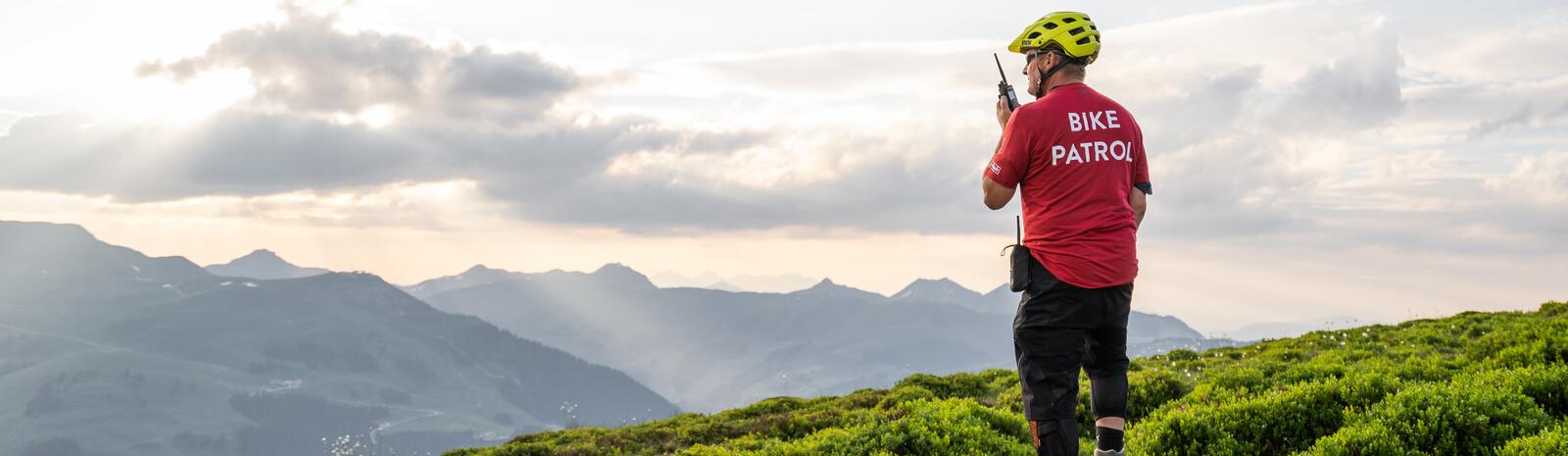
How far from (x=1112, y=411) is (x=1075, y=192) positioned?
1929 mm

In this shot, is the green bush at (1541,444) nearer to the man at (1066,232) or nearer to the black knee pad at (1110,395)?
the black knee pad at (1110,395)

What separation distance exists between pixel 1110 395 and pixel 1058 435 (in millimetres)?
739

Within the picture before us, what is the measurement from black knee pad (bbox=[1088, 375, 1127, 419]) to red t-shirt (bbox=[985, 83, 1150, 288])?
90 centimetres

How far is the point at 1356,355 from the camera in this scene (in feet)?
65.9

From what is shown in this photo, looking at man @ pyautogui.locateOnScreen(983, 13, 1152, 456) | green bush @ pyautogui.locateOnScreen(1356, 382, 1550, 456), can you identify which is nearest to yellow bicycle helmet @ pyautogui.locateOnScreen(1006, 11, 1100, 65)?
man @ pyautogui.locateOnScreen(983, 13, 1152, 456)

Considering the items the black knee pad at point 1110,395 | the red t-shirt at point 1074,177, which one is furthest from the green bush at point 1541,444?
the red t-shirt at point 1074,177

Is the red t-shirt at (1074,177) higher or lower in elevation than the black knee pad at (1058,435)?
higher

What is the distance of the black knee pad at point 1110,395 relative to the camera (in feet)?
24.6

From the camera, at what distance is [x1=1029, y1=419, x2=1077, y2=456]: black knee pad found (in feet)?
23.2

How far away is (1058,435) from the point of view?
23.2 feet

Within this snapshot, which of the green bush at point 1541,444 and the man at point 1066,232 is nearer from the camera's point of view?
the man at point 1066,232

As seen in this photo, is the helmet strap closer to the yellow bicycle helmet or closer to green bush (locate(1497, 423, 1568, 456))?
the yellow bicycle helmet

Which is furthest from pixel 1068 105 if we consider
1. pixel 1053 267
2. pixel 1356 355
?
pixel 1356 355

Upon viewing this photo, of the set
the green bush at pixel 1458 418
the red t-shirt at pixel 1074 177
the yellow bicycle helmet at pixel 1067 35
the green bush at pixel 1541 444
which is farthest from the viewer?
the green bush at pixel 1458 418
